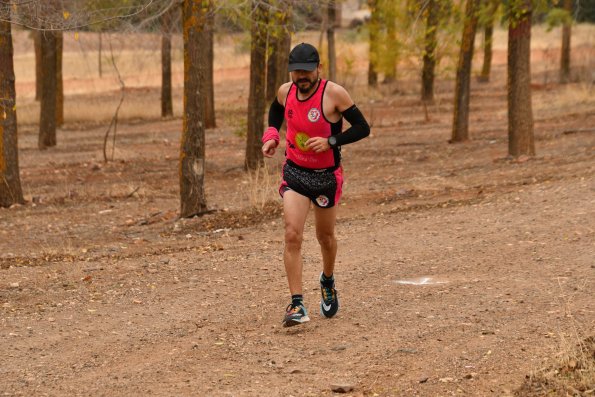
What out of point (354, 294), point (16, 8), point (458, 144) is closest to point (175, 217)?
point (16, 8)

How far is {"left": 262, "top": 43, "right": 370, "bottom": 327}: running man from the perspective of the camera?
6.38m

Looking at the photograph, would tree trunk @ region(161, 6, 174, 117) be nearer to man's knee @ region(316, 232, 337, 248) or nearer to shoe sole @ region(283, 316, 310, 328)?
man's knee @ region(316, 232, 337, 248)

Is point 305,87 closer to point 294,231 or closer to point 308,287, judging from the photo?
point 294,231

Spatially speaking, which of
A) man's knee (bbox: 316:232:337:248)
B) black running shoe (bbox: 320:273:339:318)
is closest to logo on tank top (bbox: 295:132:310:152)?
man's knee (bbox: 316:232:337:248)

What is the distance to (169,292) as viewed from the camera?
26.5 ft

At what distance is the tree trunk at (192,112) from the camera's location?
11.1 metres

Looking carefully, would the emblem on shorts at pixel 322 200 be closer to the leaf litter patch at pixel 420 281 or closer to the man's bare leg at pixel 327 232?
the man's bare leg at pixel 327 232

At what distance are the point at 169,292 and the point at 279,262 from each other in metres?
1.42

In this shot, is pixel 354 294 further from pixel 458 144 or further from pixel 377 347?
pixel 458 144

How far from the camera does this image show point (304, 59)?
6289mm

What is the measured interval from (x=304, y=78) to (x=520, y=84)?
9.13 meters

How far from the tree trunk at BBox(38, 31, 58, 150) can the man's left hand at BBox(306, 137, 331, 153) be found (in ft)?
46.8

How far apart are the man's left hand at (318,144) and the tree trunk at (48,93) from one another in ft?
46.8

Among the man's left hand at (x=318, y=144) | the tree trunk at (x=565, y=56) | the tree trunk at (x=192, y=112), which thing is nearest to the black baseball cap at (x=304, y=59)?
the man's left hand at (x=318, y=144)
